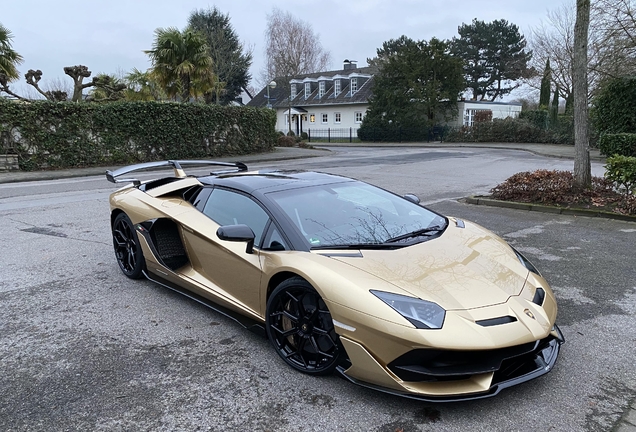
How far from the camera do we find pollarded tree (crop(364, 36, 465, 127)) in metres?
39.3

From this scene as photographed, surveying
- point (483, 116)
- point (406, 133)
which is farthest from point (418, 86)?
point (483, 116)

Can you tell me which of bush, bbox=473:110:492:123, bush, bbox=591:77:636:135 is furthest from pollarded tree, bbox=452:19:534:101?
bush, bbox=591:77:636:135

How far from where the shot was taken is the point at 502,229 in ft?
24.4

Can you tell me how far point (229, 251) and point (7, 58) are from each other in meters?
22.5

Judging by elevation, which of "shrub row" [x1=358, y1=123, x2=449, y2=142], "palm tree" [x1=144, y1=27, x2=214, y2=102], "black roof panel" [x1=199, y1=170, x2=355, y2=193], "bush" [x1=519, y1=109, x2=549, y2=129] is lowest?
Answer: "black roof panel" [x1=199, y1=170, x2=355, y2=193]

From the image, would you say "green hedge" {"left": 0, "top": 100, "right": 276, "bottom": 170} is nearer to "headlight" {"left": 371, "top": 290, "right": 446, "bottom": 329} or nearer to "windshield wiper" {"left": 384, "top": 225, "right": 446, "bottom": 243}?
"windshield wiper" {"left": 384, "top": 225, "right": 446, "bottom": 243}

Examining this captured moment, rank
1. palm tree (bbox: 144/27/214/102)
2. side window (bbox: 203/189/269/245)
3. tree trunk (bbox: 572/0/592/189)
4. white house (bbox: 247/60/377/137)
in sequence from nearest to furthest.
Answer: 1. side window (bbox: 203/189/269/245)
2. tree trunk (bbox: 572/0/592/189)
3. palm tree (bbox: 144/27/214/102)
4. white house (bbox: 247/60/377/137)

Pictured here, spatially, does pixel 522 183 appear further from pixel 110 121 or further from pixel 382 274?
pixel 110 121

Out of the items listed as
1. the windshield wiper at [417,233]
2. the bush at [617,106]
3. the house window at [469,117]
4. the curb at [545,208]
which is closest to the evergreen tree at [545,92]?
the house window at [469,117]

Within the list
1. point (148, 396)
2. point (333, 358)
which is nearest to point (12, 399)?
point (148, 396)

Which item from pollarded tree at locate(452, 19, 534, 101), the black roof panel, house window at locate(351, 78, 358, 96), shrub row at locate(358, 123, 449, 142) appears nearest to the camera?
the black roof panel

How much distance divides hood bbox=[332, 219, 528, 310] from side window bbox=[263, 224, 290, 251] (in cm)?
42

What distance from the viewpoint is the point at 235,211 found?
154 inches

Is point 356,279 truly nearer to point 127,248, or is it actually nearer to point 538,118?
point 127,248
